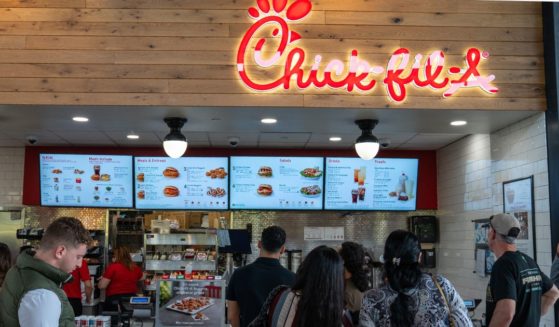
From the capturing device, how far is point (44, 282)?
7.32 ft

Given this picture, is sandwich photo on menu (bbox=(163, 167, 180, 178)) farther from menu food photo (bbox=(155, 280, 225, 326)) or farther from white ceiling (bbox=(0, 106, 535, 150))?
menu food photo (bbox=(155, 280, 225, 326))

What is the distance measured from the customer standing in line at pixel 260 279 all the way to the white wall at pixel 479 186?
266cm

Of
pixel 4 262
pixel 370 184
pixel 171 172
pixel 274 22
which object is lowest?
pixel 4 262

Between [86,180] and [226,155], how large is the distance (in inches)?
78.4

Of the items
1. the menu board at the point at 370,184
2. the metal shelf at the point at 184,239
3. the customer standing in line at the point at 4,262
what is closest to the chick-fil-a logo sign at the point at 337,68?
the customer standing in line at the point at 4,262

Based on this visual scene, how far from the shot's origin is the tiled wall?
28.6 feet

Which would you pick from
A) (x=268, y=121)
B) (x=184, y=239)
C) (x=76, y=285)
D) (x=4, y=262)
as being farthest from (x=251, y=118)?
(x=184, y=239)

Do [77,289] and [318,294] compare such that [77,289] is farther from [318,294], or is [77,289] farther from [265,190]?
[318,294]

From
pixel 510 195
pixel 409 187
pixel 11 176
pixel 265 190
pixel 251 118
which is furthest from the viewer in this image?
pixel 11 176

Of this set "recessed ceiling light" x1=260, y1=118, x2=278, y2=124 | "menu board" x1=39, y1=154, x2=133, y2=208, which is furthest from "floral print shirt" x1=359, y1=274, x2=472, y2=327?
"menu board" x1=39, y1=154, x2=133, y2=208

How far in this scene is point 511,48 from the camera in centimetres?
500

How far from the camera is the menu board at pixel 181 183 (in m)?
7.71

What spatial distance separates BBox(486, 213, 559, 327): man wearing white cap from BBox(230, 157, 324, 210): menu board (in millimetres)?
4187

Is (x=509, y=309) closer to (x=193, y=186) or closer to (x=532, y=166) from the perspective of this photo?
(x=532, y=166)
